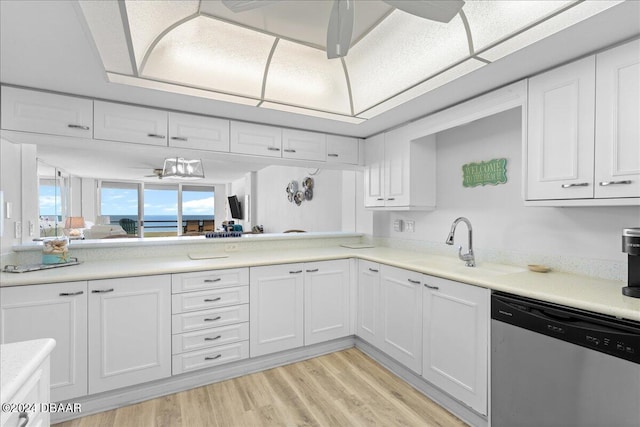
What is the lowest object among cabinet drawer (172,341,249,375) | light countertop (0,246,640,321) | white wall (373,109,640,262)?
cabinet drawer (172,341,249,375)

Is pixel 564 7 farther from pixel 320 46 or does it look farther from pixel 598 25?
pixel 320 46

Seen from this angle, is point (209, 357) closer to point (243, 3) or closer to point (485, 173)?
point (243, 3)

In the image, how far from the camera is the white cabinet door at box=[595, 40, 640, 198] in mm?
1485

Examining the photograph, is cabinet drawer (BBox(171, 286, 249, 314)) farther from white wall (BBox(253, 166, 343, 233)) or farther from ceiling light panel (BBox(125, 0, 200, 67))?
white wall (BBox(253, 166, 343, 233))

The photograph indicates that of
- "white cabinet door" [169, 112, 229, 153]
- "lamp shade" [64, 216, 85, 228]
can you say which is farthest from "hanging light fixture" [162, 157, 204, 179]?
"white cabinet door" [169, 112, 229, 153]

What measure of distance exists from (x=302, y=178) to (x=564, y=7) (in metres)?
4.45

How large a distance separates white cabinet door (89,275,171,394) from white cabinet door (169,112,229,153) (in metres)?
1.11

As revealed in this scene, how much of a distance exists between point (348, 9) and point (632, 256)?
1754 millimetres

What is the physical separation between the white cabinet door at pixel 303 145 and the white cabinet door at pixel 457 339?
5.44 ft

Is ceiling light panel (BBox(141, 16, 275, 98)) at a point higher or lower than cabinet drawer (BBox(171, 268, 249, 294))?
higher

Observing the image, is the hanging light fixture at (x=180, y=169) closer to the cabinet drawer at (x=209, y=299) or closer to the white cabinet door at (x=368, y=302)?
the cabinet drawer at (x=209, y=299)

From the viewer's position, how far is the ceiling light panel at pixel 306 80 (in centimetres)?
224

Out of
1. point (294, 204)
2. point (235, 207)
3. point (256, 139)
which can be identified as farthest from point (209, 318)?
point (235, 207)

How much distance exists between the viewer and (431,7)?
1297 millimetres
